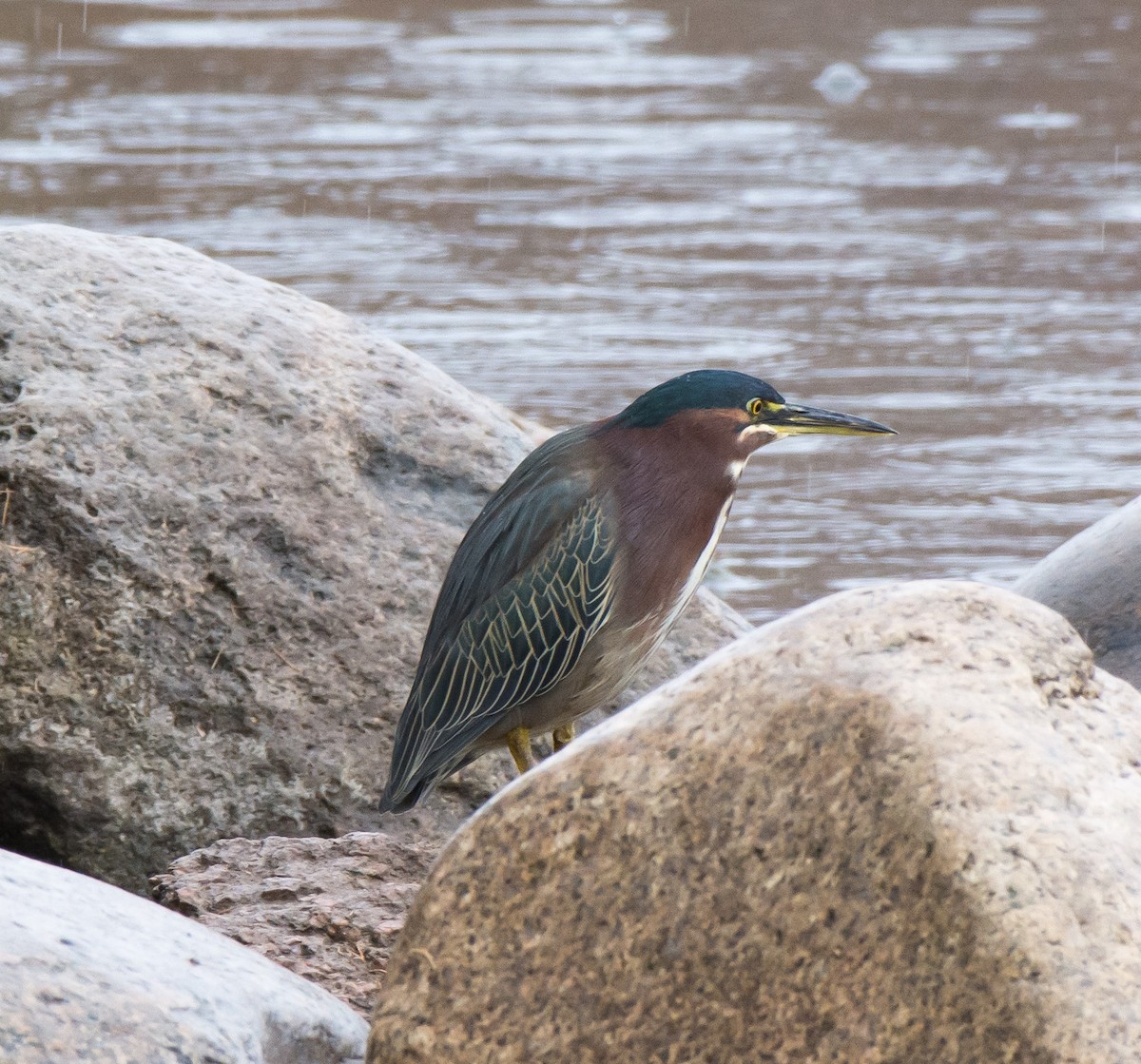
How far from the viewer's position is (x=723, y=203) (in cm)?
1066

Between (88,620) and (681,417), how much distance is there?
1.36 metres

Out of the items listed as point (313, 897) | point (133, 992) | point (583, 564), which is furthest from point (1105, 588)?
point (133, 992)

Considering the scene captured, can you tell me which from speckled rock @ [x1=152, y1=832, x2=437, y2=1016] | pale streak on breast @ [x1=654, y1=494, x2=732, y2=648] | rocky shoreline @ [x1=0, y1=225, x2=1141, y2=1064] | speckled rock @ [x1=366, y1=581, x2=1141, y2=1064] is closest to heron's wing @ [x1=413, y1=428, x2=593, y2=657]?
pale streak on breast @ [x1=654, y1=494, x2=732, y2=648]

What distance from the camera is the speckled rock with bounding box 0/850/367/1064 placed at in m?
2.69

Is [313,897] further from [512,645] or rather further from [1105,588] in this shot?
[1105,588]

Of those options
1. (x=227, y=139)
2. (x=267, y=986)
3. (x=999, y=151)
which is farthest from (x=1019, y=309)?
(x=267, y=986)

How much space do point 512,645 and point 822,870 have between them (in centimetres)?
142

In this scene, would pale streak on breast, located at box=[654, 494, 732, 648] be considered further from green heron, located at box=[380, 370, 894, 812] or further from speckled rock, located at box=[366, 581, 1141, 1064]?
speckled rock, located at box=[366, 581, 1141, 1064]

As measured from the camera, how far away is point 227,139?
38.7 ft

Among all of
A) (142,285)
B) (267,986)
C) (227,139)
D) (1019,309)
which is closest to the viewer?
(267,986)

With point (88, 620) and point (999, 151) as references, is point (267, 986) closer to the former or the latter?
point (88, 620)

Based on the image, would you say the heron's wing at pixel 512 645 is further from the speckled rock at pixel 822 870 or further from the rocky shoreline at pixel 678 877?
the speckled rock at pixel 822 870

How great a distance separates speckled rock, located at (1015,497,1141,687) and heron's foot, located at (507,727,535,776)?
50.3 inches

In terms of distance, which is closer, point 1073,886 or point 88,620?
point 1073,886
